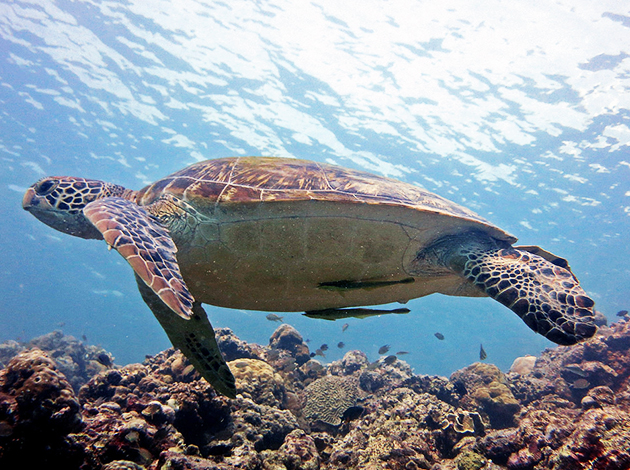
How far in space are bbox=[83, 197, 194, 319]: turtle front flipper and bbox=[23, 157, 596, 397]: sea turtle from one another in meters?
0.02

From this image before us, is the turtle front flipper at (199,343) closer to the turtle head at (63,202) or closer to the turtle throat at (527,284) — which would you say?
the turtle head at (63,202)

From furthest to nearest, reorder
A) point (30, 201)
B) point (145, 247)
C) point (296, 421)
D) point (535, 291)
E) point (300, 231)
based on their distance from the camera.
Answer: point (296, 421) → point (30, 201) → point (300, 231) → point (535, 291) → point (145, 247)

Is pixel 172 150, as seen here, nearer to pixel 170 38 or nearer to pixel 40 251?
pixel 170 38

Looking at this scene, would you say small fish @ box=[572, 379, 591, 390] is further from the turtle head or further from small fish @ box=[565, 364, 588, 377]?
the turtle head

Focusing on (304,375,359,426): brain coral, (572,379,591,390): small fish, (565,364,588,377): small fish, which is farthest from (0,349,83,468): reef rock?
(565,364,588,377): small fish

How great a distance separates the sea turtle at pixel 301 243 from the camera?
291cm

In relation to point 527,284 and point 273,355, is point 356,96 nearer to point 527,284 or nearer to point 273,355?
point 273,355

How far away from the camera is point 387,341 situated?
78.9 metres

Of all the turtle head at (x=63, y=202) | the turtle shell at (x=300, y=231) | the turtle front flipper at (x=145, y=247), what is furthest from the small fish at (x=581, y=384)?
the turtle head at (x=63, y=202)

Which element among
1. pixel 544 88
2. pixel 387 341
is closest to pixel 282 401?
pixel 544 88

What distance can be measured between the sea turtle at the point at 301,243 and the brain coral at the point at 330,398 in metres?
2.92

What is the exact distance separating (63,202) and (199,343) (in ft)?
8.02

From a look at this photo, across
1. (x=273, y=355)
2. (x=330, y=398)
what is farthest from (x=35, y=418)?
(x=273, y=355)

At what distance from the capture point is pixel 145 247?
2363 millimetres
